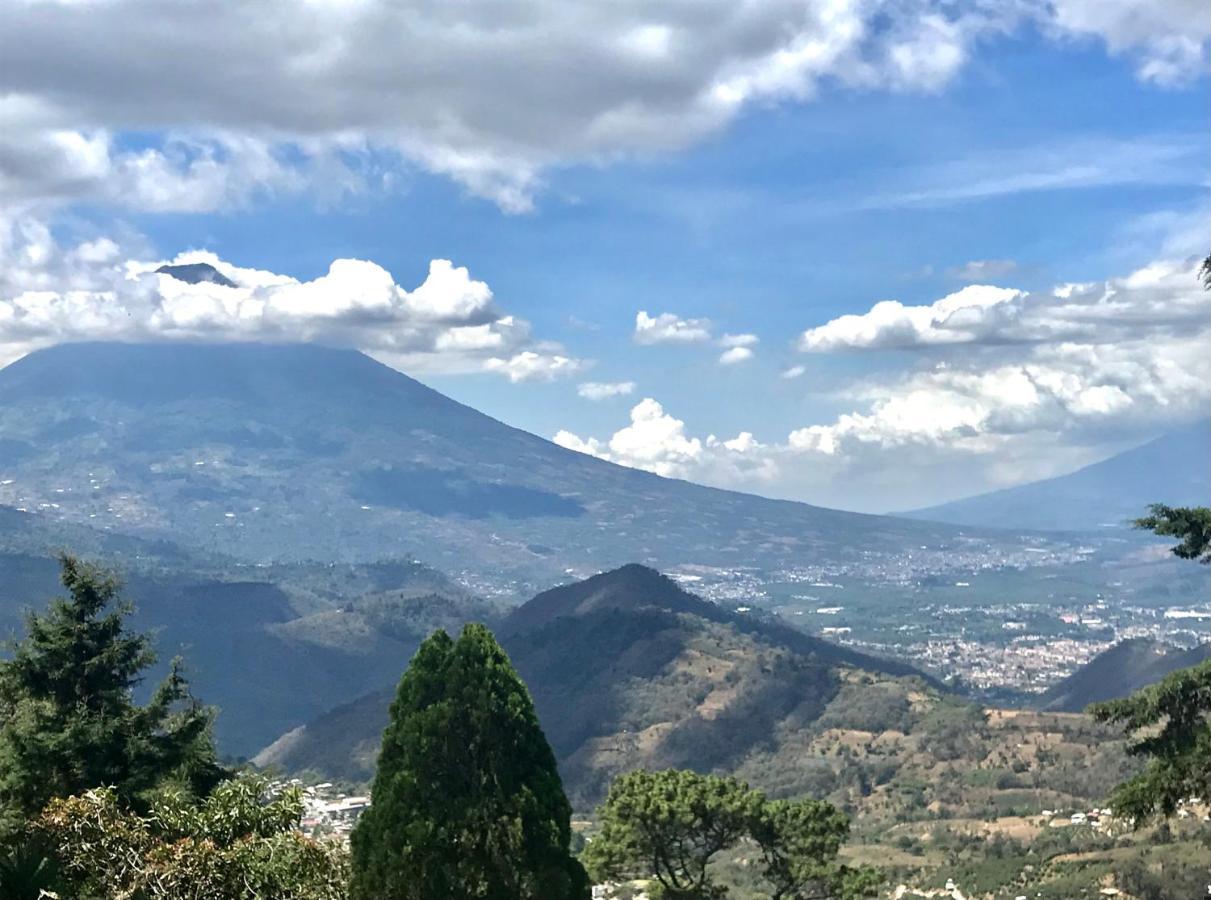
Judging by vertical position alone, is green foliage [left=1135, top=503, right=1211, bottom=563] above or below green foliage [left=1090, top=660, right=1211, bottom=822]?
above

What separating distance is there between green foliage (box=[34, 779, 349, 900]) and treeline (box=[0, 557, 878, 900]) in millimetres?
30

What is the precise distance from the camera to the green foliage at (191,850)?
52.2ft

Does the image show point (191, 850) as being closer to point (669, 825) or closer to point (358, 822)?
point (358, 822)

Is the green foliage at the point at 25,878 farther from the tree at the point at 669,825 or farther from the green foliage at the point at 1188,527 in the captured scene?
the tree at the point at 669,825

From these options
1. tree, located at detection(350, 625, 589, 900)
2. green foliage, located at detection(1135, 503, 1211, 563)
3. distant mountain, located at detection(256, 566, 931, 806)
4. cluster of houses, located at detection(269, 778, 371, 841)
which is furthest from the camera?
distant mountain, located at detection(256, 566, 931, 806)

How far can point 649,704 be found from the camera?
16438 centimetres

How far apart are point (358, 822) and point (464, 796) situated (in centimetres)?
215

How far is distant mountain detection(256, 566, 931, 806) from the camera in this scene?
14788cm

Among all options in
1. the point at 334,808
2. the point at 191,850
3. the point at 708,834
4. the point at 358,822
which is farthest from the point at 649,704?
the point at 191,850

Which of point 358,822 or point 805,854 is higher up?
point 358,822

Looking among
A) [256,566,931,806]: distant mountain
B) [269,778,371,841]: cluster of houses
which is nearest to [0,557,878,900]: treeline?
[269,778,371,841]: cluster of houses

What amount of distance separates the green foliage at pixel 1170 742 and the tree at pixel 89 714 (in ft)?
52.6

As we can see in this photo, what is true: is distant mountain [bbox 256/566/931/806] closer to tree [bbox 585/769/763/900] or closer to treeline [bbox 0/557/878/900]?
tree [bbox 585/769/763/900]

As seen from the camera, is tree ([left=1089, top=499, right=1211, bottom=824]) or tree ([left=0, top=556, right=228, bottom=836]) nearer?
tree ([left=1089, top=499, right=1211, bottom=824])
